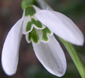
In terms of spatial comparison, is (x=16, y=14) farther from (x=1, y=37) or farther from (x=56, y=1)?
(x=56, y=1)

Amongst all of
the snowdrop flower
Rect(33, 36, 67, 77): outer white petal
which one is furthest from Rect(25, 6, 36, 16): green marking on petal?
Rect(33, 36, 67, 77): outer white petal

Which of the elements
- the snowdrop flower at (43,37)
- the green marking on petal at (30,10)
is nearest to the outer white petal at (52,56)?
the snowdrop flower at (43,37)

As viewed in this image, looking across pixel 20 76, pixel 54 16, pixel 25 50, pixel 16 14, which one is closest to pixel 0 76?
pixel 20 76

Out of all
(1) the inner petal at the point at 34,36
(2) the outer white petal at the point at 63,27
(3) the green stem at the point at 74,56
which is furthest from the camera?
(1) the inner petal at the point at 34,36

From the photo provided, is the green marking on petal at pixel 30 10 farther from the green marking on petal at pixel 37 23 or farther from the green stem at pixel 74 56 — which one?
the green stem at pixel 74 56

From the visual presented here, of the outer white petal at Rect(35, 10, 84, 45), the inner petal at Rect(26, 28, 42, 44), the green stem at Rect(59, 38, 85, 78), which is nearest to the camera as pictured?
the outer white petal at Rect(35, 10, 84, 45)

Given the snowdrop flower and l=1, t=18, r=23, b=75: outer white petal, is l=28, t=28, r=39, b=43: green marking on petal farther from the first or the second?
l=1, t=18, r=23, b=75: outer white petal

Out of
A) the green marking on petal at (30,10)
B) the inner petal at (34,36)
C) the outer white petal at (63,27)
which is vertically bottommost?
the inner petal at (34,36)
